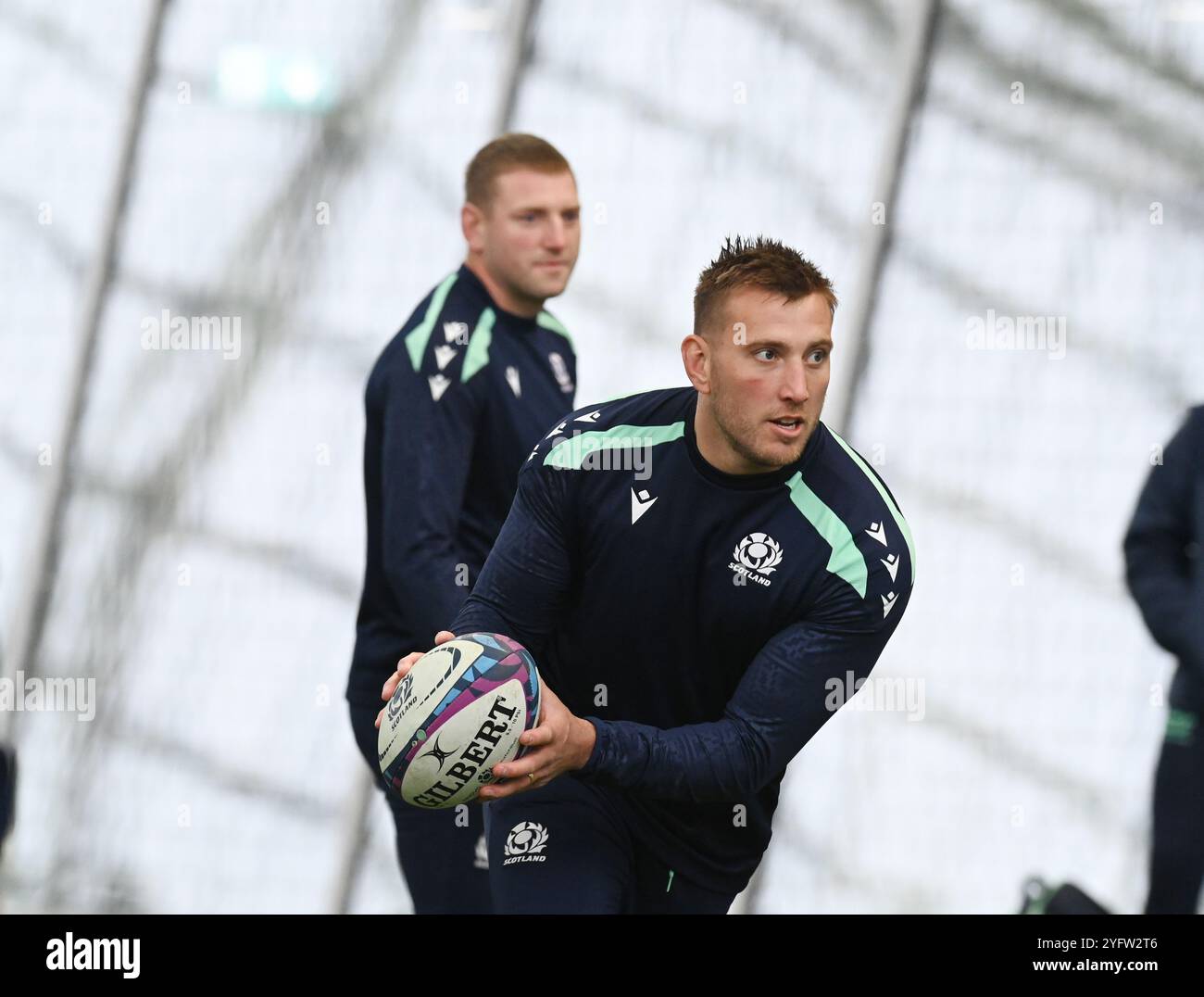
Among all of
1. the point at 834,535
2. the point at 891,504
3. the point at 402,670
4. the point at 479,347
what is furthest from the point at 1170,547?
the point at 402,670

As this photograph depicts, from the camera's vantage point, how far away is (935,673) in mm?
5758

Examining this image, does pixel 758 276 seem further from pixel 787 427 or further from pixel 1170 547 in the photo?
pixel 1170 547

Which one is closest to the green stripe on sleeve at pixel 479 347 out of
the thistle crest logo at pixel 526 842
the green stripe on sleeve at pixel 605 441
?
the green stripe on sleeve at pixel 605 441

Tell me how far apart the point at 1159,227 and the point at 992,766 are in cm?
189

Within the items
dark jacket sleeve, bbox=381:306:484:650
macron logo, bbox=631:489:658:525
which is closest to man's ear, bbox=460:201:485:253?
dark jacket sleeve, bbox=381:306:484:650

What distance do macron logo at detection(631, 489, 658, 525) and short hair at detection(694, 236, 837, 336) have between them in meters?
0.31

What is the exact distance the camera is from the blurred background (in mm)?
5594

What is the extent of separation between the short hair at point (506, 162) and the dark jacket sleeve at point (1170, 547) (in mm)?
1774

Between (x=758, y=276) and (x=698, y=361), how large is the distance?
20 centimetres

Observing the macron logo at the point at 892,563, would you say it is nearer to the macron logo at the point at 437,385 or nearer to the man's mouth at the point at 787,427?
the man's mouth at the point at 787,427

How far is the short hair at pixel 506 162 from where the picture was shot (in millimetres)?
3971

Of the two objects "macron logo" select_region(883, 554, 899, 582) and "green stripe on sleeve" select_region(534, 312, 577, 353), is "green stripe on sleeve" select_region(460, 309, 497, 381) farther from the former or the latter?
"macron logo" select_region(883, 554, 899, 582)

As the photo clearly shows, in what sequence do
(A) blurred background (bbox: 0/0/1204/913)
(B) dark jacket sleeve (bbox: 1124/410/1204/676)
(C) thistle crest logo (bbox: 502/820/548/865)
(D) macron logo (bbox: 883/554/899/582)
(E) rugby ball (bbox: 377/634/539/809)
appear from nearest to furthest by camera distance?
(E) rugby ball (bbox: 377/634/539/809) → (D) macron logo (bbox: 883/554/899/582) → (C) thistle crest logo (bbox: 502/820/548/865) → (B) dark jacket sleeve (bbox: 1124/410/1204/676) → (A) blurred background (bbox: 0/0/1204/913)

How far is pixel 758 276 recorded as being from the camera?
291cm
